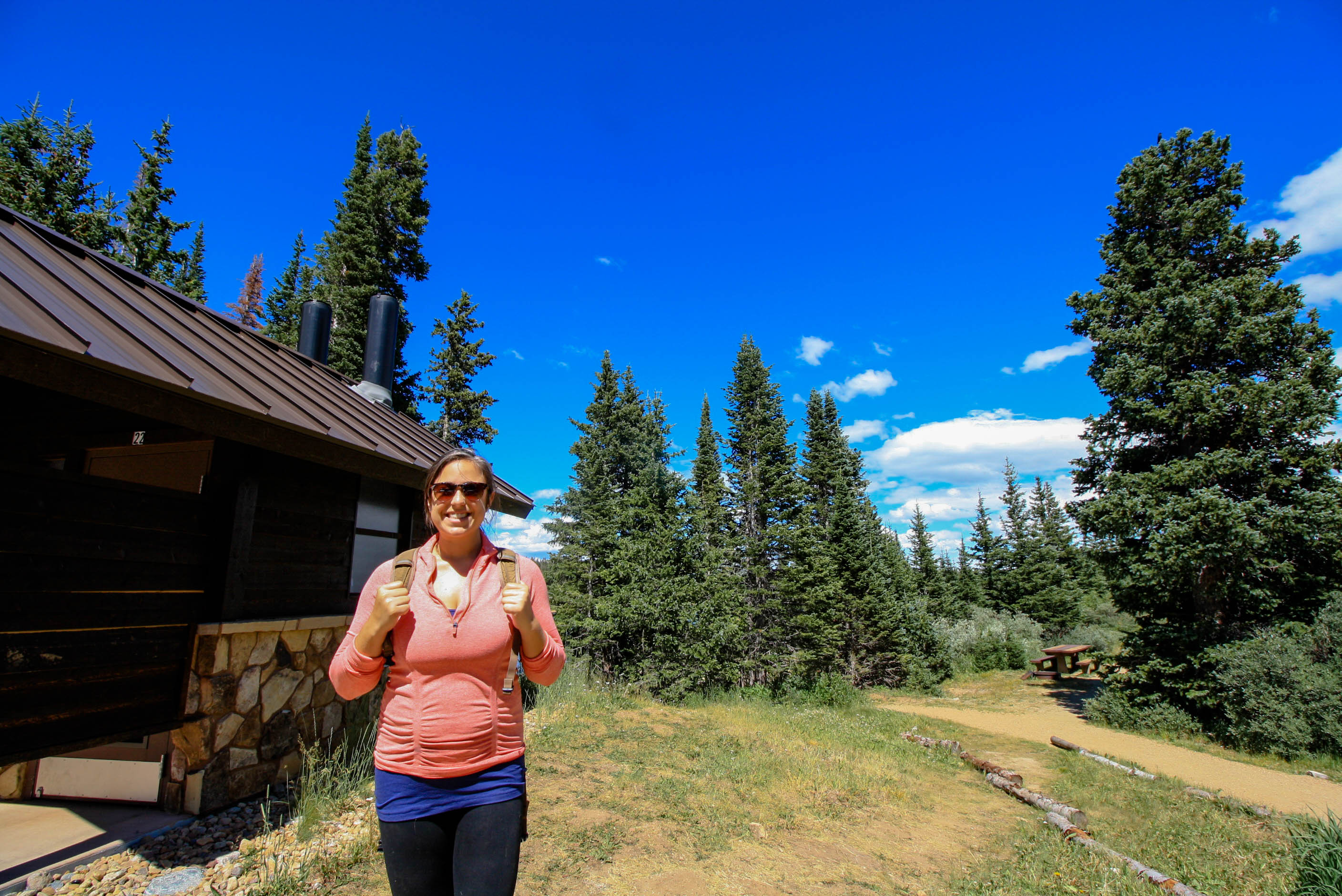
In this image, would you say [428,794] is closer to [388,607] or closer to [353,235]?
[388,607]

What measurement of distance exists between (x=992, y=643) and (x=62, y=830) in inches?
1193

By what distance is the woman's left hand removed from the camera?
194cm

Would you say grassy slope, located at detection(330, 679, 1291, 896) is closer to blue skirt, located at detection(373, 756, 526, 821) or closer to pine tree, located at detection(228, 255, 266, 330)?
blue skirt, located at detection(373, 756, 526, 821)

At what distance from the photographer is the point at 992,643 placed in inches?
1060

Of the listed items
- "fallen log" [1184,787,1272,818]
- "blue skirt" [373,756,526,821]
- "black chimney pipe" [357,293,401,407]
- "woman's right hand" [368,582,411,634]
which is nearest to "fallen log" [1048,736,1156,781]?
"fallen log" [1184,787,1272,818]

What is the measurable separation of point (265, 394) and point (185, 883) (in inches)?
134

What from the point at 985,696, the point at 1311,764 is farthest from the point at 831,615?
the point at 1311,764

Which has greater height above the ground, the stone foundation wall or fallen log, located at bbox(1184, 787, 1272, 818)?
the stone foundation wall

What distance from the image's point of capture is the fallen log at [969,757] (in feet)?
29.3

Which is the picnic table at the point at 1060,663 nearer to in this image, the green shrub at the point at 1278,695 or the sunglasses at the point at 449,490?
the green shrub at the point at 1278,695

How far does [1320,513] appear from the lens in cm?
1171

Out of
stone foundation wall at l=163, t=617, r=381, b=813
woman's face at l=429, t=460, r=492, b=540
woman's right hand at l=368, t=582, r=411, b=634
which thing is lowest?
stone foundation wall at l=163, t=617, r=381, b=813

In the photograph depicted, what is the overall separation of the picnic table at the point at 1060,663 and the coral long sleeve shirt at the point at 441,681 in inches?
1013

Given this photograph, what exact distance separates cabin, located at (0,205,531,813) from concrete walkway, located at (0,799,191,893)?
15cm
